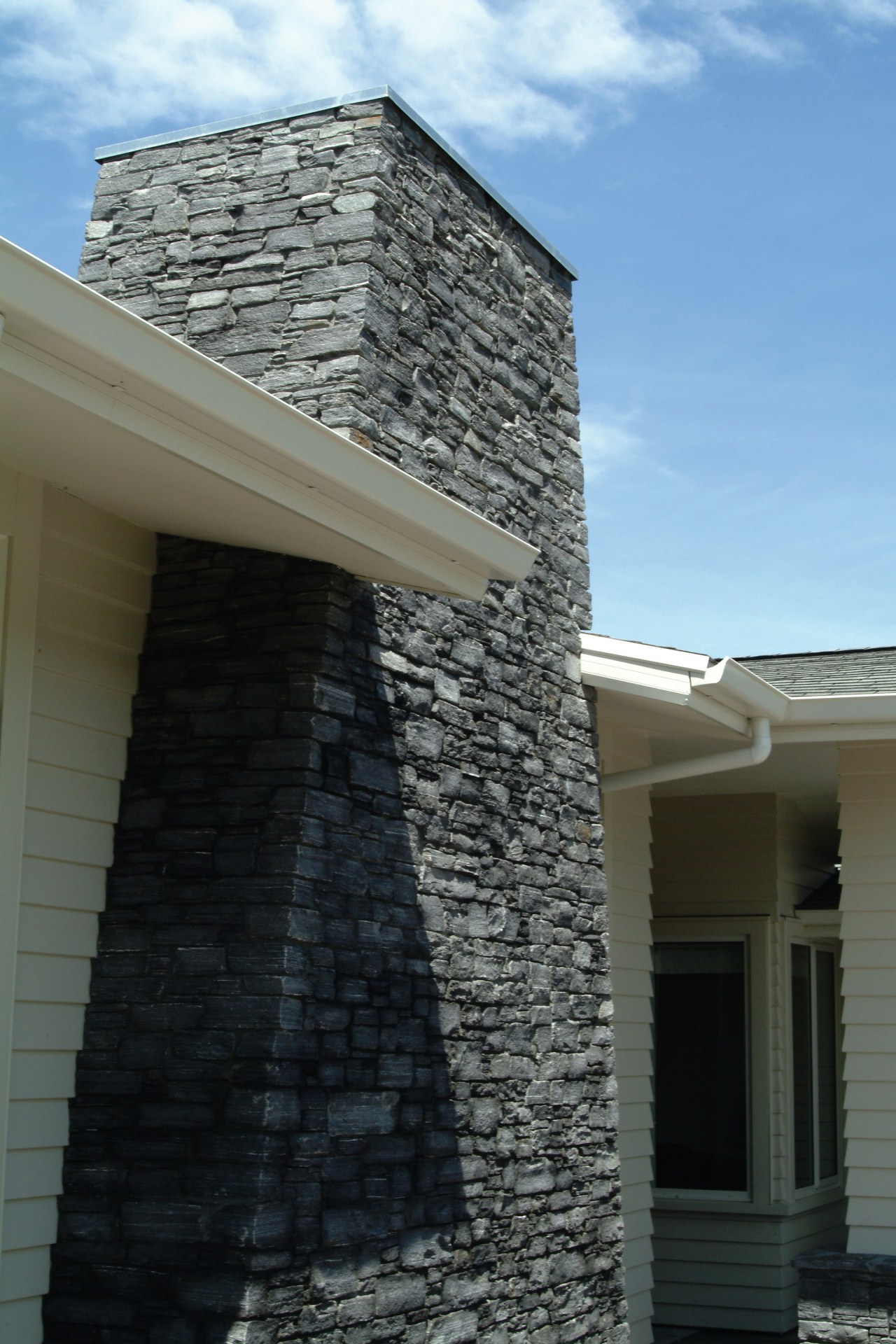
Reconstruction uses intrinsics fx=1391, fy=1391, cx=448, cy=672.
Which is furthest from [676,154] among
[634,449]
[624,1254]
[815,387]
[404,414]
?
[634,449]

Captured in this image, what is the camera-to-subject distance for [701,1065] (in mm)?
9398

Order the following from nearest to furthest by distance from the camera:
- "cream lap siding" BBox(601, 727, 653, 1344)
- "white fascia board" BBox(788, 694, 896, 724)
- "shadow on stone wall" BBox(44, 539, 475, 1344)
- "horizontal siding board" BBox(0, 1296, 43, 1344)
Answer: "horizontal siding board" BBox(0, 1296, 43, 1344) < "shadow on stone wall" BBox(44, 539, 475, 1344) < "white fascia board" BBox(788, 694, 896, 724) < "cream lap siding" BBox(601, 727, 653, 1344)

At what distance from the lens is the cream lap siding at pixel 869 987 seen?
7.16 metres

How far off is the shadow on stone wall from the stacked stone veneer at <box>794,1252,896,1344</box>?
2737 mm

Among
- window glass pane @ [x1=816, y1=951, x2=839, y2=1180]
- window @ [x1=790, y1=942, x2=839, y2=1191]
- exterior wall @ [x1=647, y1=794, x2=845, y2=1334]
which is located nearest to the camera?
exterior wall @ [x1=647, y1=794, x2=845, y2=1334]

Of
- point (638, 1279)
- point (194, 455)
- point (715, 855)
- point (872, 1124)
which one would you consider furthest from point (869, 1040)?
point (194, 455)

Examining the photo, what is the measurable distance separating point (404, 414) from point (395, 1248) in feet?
10.2

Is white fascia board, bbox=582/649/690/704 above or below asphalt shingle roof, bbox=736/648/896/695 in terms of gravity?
below

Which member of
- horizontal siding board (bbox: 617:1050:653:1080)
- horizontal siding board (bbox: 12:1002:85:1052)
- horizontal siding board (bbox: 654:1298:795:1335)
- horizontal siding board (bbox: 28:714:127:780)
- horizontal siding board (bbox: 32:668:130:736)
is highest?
horizontal siding board (bbox: 32:668:130:736)

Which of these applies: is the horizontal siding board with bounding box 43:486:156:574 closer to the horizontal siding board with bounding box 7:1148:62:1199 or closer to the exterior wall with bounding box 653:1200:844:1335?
the horizontal siding board with bounding box 7:1148:62:1199

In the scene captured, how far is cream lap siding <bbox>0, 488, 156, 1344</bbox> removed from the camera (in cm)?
432

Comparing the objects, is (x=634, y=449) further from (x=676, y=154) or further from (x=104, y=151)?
(x=104, y=151)

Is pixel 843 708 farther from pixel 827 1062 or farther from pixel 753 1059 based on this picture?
pixel 827 1062

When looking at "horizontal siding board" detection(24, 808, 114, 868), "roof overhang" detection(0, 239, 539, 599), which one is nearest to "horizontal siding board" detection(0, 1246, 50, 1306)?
"horizontal siding board" detection(24, 808, 114, 868)
